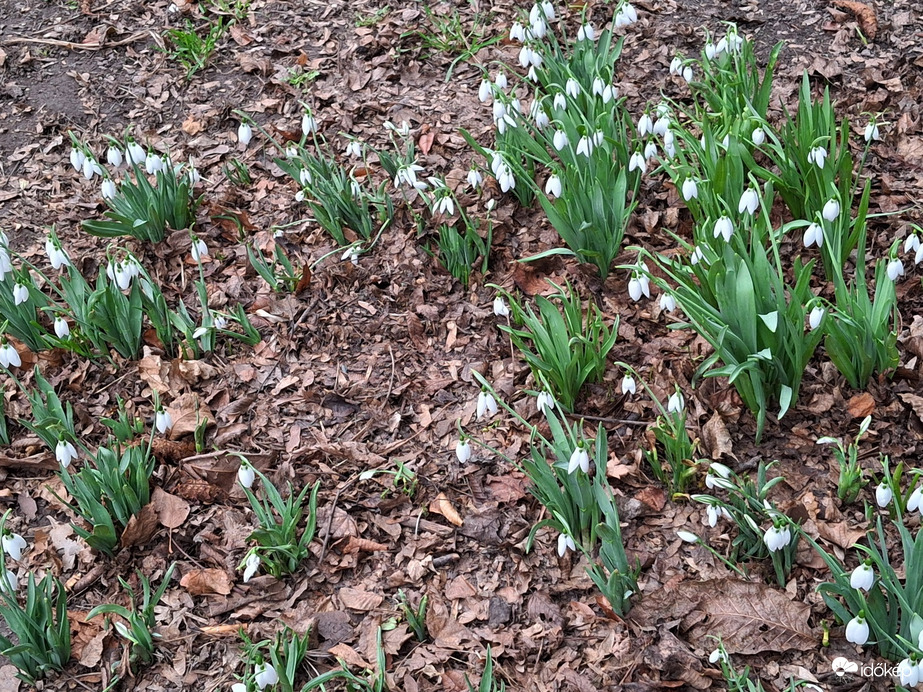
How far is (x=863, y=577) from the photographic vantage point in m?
2.04

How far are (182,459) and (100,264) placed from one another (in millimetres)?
1240

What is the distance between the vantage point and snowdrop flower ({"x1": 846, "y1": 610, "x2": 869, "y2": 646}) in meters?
2.04

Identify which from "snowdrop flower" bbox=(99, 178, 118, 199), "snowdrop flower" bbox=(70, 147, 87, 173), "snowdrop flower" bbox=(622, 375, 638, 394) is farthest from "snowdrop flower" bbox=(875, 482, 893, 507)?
"snowdrop flower" bbox=(70, 147, 87, 173)

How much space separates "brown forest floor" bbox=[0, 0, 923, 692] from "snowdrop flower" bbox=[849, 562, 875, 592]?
368mm

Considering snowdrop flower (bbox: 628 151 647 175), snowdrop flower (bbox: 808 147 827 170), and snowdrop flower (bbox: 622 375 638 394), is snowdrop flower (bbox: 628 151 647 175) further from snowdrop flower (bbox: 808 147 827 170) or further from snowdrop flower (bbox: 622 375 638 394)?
snowdrop flower (bbox: 622 375 638 394)

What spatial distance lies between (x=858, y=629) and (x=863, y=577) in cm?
13

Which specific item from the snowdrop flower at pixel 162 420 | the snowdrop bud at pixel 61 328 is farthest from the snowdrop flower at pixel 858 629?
the snowdrop bud at pixel 61 328

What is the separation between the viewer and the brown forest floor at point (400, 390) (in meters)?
2.53

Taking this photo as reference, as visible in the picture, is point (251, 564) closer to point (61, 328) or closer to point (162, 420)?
point (162, 420)

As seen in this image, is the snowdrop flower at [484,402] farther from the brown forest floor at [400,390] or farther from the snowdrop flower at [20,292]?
the snowdrop flower at [20,292]

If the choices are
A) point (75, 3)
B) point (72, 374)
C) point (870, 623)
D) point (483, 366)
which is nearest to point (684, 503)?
point (870, 623)

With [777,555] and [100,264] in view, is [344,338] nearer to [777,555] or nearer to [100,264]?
[100,264]

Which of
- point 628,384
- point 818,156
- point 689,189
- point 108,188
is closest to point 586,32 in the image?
point 689,189

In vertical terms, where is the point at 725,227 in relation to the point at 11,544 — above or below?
above
